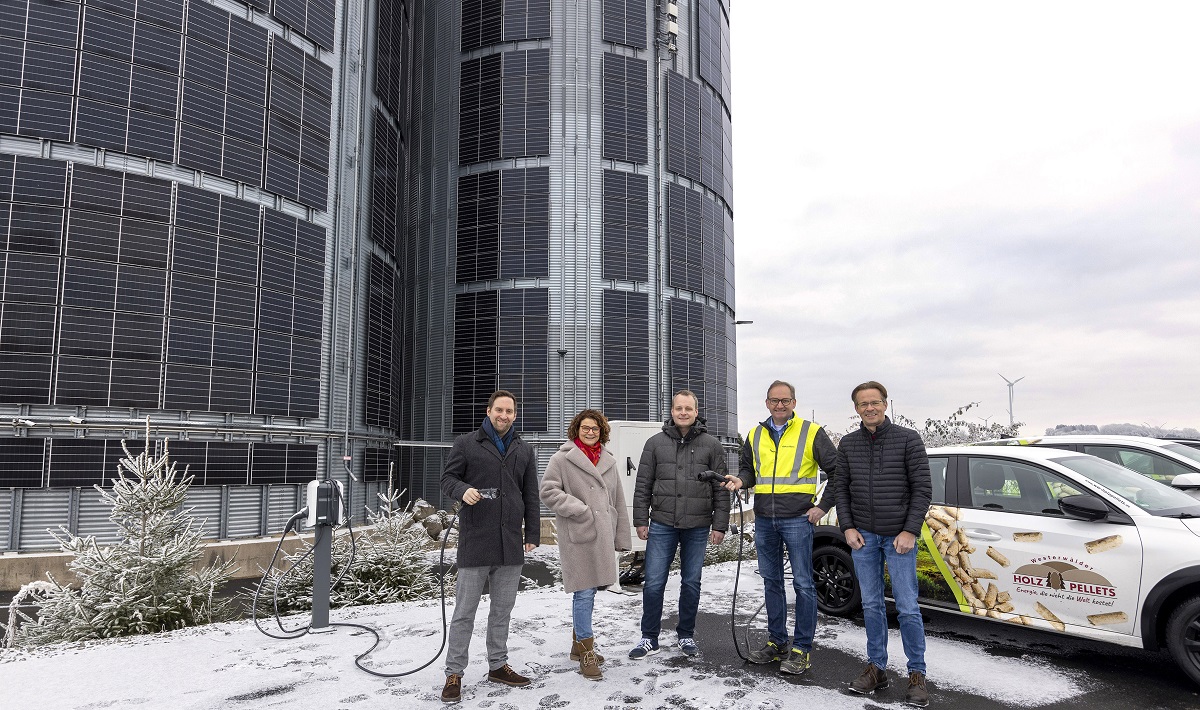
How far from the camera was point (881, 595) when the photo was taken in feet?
15.9

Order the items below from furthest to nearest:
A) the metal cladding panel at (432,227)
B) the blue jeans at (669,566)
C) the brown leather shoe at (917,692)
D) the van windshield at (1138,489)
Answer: the metal cladding panel at (432,227), the blue jeans at (669,566), the van windshield at (1138,489), the brown leather shoe at (917,692)

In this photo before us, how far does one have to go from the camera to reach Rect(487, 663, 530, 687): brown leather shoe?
4996mm

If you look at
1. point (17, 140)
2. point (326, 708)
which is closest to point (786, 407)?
point (326, 708)

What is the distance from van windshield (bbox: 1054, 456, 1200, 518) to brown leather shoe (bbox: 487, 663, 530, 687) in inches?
193

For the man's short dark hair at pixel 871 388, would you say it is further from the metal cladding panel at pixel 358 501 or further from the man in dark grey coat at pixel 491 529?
the metal cladding panel at pixel 358 501

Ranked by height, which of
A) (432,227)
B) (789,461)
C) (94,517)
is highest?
(432,227)

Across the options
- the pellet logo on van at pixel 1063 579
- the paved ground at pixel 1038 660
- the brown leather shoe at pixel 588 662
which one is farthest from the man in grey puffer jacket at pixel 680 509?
the pellet logo on van at pixel 1063 579

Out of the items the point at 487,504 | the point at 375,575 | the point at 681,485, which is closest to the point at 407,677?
the point at 487,504

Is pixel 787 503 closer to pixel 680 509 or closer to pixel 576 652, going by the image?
pixel 680 509

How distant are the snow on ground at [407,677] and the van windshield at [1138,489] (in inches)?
60.4

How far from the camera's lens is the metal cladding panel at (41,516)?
36.7 ft

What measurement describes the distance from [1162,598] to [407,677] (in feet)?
18.5

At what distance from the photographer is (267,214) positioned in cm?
1409

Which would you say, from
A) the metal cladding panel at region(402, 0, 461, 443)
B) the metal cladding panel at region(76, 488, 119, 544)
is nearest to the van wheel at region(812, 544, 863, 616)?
the metal cladding panel at region(76, 488, 119, 544)
